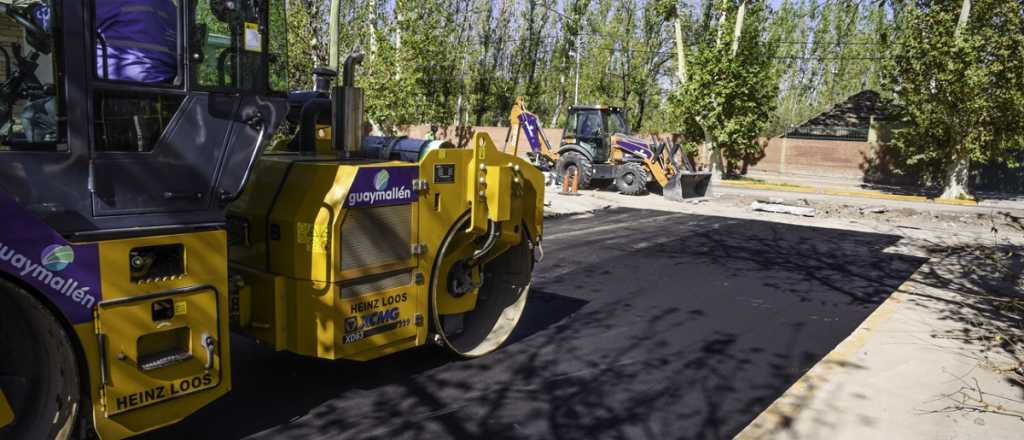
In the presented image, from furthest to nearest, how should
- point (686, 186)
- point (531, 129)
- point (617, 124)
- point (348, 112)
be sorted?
point (617, 124) < point (531, 129) < point (686, 186) < point (348, 112)

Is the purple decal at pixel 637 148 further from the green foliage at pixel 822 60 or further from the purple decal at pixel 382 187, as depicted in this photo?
the green foliage at pixel 822 60

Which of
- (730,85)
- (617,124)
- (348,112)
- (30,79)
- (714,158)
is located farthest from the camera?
(714,158)

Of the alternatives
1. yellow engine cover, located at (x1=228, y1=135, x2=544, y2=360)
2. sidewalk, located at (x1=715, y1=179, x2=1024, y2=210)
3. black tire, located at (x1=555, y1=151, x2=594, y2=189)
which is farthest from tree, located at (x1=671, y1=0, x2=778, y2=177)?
yellow engine cover, located at (x1=228, y1=135, x2=544, y2=360)

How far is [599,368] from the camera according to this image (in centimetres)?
561

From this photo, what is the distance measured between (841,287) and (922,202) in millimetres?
12977

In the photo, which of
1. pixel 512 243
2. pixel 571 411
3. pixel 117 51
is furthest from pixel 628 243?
pixel 117 51

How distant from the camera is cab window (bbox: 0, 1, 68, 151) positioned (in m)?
3.14

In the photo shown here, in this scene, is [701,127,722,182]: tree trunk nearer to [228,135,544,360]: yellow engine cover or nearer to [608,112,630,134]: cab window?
[608,112,630,134]: cab window

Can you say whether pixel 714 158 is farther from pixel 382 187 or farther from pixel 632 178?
pixel 382 187

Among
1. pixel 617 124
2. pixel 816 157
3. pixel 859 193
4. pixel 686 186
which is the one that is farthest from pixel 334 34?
pixel 816 157

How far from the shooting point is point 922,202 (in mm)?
19672

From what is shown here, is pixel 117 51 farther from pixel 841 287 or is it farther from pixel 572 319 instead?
pixel 841 287

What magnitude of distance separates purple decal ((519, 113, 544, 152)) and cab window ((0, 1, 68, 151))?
1730 cm

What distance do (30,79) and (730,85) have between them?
74.0 ft
